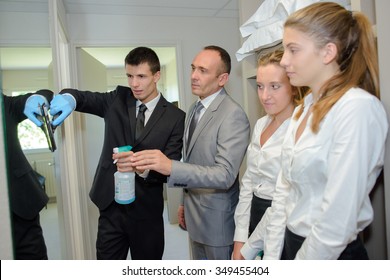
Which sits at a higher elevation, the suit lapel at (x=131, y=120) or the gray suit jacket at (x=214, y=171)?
the suit lapel at (x=131, y=120)

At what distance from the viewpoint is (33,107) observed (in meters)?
0.98

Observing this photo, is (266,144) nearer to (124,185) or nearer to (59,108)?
(124,185)

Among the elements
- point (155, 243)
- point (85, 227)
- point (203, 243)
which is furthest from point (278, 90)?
point (85, 227)

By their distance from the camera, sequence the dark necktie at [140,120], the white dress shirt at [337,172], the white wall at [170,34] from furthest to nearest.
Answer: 1. the white wall at [170,34]
2. the dark necktie at [140,120]
3. the white dress shirt at [337,172]

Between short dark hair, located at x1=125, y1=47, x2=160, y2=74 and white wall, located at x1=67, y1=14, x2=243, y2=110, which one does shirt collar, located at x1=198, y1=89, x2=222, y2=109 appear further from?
white wall, located at x1=67, y1=14, x2=243, y2=110

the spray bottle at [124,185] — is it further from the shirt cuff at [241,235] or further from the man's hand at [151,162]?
the shirt cuff at [241,235]

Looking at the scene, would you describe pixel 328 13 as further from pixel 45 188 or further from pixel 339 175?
pixel 45 188

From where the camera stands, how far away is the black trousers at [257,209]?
103cm

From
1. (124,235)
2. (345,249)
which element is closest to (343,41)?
(345,249)

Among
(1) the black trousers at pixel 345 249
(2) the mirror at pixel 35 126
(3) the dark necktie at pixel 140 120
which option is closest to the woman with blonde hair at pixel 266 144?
(1) the black trousers at pixel 345 249

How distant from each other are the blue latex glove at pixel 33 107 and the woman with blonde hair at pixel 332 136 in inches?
32.4

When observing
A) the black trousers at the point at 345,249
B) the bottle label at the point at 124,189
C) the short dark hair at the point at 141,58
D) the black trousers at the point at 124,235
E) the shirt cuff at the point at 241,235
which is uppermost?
the short dark hair at the point at 141,58

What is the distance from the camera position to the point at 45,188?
103 centimetres
